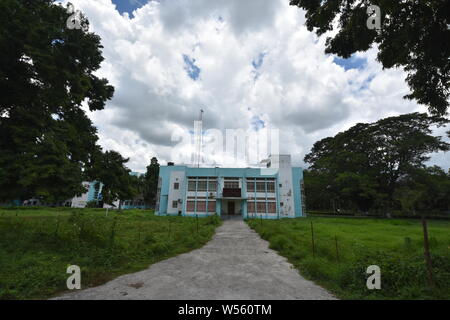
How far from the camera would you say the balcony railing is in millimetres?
28484

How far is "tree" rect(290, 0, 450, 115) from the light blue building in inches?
895

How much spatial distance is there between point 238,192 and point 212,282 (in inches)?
953

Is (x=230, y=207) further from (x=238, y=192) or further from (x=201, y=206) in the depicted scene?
(x=201, y=206)

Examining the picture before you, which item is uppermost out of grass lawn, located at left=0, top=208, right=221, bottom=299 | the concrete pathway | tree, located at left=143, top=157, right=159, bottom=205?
tree, located at left=143, top=157, right=159, bottom=205

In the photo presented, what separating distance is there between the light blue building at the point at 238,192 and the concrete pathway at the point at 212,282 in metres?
21.7

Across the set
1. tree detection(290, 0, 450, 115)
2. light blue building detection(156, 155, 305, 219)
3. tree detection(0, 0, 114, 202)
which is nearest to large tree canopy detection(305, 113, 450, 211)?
light blue building detection(156, 155, 305, 219)

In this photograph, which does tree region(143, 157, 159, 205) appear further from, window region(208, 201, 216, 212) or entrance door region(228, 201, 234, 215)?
entrance door region(228, 201, 234, 215)

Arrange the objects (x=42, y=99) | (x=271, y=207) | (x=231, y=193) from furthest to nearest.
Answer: (x=271, y=207)
(x=231, y=193)
(x=42, y=99)

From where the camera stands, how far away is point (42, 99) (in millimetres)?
7648

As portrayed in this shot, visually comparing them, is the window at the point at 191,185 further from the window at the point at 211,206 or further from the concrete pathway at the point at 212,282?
the concrete pathway at the point at 212,282

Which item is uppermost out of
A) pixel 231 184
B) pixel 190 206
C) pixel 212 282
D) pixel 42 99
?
pixel 42 99

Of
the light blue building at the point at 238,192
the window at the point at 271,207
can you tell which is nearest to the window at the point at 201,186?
the light blue building at the point at 238,192

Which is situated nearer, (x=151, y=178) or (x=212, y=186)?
(x=212, y=186)

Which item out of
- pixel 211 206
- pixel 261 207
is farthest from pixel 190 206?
pixel 261 207
